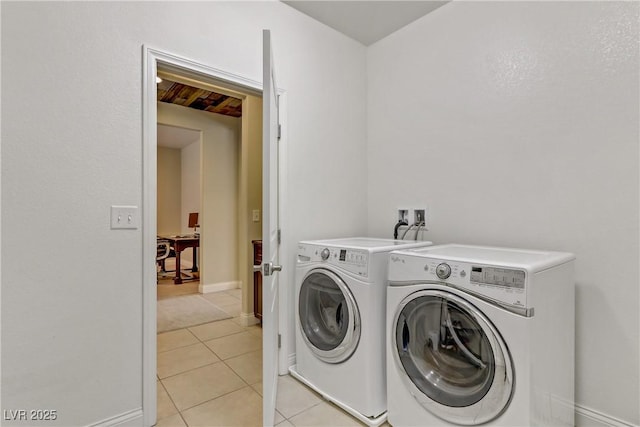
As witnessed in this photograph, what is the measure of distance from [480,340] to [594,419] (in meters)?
0.89

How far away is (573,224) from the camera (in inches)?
65.3

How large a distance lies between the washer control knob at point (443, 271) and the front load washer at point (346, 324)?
0.36 meters

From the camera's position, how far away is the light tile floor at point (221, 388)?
1673 millimetres

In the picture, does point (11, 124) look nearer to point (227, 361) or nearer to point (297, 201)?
point (297, 201)

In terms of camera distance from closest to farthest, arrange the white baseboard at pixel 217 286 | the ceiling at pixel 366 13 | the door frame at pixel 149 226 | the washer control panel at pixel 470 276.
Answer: the washer control panel at pixel 470 276
the door frame at pixel 149 226
the ceiling at pixel 366 13
the white baseboard at pixel 217 286

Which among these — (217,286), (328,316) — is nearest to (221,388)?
(328,316)

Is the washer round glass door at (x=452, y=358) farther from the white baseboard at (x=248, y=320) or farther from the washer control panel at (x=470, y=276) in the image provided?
the white baseboard at (x=248, y=320)

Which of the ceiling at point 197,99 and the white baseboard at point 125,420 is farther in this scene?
the ceiling at point 197,99

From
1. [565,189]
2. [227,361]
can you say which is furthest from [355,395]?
[565,189]

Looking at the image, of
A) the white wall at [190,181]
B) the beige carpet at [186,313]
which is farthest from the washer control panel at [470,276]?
the white wall at [190,181]

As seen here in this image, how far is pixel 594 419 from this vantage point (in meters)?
1.56

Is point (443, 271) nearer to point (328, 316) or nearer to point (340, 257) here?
point (340, 257)

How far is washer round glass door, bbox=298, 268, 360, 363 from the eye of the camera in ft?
5.62

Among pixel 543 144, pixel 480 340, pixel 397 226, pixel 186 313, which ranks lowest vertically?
pixel 186 313
